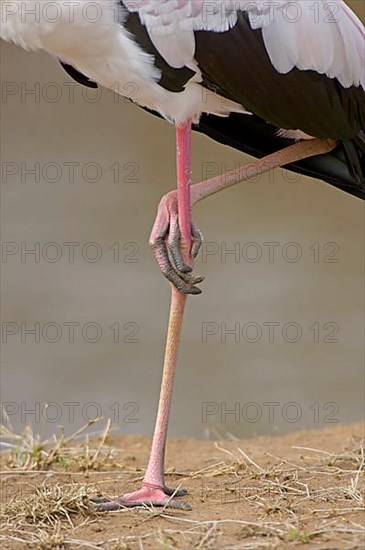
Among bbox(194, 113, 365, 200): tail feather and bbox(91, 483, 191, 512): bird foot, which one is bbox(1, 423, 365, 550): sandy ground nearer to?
bbox(91, 483, 191, 512): bird foot

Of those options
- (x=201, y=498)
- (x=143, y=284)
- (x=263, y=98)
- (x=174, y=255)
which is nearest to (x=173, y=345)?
(x=174, y=255)

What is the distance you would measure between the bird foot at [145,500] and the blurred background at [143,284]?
2.17 meters

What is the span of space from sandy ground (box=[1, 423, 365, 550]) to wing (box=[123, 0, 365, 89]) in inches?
49.1

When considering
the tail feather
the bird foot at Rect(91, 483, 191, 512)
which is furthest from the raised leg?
the bird foot at Rect(91, 483, 191, 512)

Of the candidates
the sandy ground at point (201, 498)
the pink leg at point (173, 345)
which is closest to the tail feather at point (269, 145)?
the pink leg at point (173, 345)

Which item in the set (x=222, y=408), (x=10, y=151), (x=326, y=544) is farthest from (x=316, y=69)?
(x=10, y=151)

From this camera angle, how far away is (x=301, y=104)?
409cm

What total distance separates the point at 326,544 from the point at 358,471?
82 cm

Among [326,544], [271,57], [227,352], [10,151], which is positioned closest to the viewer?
Answer: [326,544]

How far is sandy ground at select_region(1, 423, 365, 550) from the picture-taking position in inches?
132

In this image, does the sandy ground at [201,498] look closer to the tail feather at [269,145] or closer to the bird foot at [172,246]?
the bird foot at [172,246]

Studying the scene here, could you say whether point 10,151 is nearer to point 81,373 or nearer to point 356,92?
point 81,373

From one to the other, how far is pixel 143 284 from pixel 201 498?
14.3 feet

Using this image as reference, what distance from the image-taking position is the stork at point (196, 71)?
3.77m
